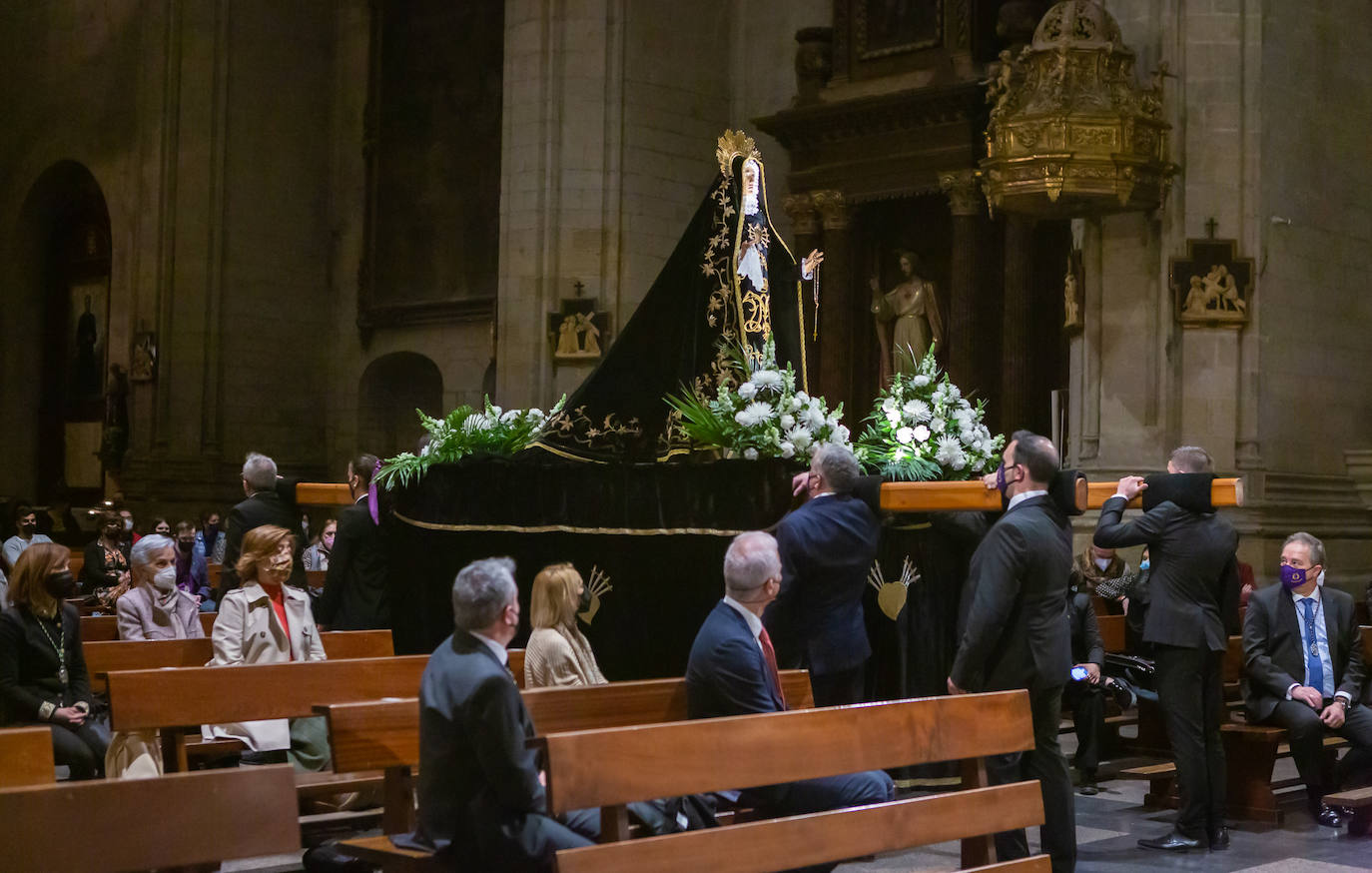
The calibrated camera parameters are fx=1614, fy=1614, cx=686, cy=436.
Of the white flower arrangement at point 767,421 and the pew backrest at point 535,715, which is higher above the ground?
the white flower arrangement at point 767,421

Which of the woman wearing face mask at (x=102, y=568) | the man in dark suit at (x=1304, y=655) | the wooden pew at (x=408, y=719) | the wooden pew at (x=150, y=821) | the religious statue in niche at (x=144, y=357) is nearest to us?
the wooden pew at (x=150, y=821)

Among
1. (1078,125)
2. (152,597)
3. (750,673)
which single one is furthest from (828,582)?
(1078,125)

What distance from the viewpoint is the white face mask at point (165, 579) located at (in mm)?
8023

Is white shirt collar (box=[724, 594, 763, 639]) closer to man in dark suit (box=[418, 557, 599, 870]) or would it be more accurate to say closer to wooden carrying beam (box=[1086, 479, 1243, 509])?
man in dark suit (box=[418, 557, 599, 870])

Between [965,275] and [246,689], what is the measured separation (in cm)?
1076

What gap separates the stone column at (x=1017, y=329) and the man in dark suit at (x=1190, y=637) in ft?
24.8

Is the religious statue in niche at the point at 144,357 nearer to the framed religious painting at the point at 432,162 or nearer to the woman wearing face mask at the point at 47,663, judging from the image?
the framed religious painting at the point at 432,162

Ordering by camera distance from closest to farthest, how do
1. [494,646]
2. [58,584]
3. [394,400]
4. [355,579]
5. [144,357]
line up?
[494,646] < [58,584] < [355,579] < [144,357] < [394,400]

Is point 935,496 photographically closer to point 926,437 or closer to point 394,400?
point 926,437

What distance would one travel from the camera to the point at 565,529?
29.7 ft

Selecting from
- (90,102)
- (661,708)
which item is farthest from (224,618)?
(90,102)

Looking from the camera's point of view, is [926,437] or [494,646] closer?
[494,646]

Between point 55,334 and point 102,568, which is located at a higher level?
point 55,334

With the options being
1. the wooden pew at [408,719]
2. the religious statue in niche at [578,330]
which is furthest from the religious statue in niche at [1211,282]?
the wooden pew at [408,719]
